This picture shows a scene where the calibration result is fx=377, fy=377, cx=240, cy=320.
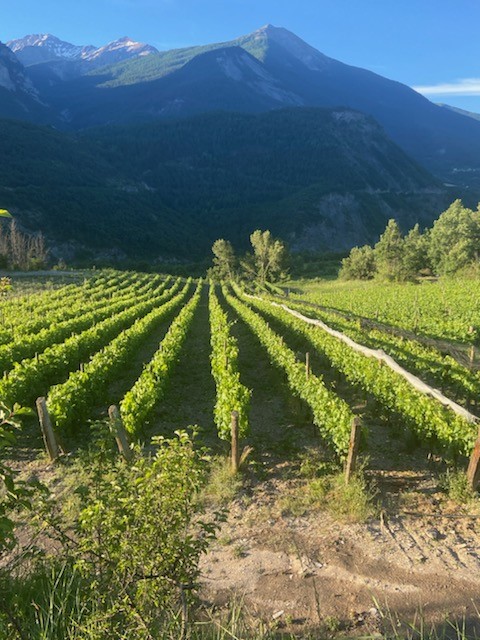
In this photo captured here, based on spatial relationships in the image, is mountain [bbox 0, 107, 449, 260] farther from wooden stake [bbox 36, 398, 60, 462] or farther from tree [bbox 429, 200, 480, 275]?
wooden stake [bbox 36, 398, 60, 462]

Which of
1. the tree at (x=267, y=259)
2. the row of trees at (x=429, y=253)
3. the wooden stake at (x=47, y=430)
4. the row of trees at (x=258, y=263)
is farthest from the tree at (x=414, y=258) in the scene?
the wooden stake at (x=47, y=430)

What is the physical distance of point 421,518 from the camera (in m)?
6.53

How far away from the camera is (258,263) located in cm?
8638

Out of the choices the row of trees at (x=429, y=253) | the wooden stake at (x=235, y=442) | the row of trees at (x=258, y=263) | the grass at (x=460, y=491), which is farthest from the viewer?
the row of trees at (x=258, y=263)

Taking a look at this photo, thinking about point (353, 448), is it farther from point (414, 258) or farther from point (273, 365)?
point (414, 258)

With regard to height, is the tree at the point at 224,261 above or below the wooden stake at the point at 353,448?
above

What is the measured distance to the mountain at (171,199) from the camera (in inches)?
4345

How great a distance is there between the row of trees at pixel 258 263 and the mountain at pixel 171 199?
3282 centimetres

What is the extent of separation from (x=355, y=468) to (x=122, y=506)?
5.32m

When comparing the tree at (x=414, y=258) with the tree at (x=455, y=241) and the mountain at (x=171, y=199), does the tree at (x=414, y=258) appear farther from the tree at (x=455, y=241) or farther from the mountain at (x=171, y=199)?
the mountain at (x=171, y=199)

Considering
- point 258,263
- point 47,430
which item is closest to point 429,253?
point 258,263

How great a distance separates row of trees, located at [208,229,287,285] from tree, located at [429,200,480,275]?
30802 mm

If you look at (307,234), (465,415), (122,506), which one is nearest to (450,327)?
(465,415)

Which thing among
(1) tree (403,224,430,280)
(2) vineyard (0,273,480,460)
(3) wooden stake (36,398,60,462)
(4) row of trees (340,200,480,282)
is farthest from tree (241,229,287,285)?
(3) wooden stake (36,398,60,462)
